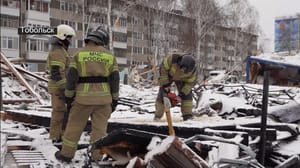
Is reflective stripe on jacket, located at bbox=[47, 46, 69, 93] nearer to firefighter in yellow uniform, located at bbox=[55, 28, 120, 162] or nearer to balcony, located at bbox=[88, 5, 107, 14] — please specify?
firefighter in yellow uniform, located at bbox=[55, 28, 120, 162]

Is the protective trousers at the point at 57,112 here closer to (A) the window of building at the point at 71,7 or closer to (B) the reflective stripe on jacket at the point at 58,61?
(B) the reflective stripe on jacket at the point at 58,61

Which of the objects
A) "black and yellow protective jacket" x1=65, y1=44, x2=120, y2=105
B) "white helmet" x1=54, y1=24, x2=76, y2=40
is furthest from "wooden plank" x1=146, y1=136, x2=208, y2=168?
"white helmet" x1=54, y1=24, x2=76, y2=40

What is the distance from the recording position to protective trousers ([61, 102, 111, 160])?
14.5 ft

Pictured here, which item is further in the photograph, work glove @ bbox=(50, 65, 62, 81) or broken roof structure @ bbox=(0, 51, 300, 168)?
work glove @ bbox=(50, 65, 62, 81)

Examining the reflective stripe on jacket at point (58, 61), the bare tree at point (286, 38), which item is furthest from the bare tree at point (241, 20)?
the reflective stripe on jacket at point (58, 61)

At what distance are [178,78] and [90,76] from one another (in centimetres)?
214

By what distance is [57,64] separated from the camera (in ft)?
16.8

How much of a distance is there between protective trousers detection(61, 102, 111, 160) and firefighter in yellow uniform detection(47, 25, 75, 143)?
2.66 ft

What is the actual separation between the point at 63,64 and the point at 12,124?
2.36 m

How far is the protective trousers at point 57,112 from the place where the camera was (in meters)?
5.25

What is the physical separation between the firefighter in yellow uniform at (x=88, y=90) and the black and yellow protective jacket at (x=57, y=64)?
0.70 meters

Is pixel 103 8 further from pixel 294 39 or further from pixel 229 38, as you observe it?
pixel 294 39

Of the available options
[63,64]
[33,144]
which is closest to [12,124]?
[33,144]

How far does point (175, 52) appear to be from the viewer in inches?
247
